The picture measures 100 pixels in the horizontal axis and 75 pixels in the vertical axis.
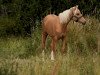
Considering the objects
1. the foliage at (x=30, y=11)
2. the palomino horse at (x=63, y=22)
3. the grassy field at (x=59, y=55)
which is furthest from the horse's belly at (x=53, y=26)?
the foliage at (x=30, y=11)

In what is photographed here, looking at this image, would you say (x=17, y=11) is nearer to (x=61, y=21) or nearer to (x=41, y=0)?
(x=41, y=0)

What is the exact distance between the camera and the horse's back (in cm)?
1218

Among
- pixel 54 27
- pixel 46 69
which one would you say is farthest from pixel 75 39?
pixel 46 69

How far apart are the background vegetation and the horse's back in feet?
2.08

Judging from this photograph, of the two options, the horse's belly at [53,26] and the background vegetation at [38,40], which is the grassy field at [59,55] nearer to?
the background vegetation at [38,40]

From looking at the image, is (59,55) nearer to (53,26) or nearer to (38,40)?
(53,26)

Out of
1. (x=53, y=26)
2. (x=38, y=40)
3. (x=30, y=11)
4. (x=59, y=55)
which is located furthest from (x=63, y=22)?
(x=30, y=11)

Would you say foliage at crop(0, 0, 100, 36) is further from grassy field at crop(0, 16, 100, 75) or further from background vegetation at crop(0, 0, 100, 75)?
grassy field at crop(0, 16, 100, 75)

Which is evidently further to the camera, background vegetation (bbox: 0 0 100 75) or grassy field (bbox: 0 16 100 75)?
background vegetation (bbox: 0 0 100 75)

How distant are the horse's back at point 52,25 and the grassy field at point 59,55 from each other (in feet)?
2.02

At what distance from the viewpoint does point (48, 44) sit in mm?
13961

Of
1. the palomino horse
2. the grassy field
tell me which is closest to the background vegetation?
the grassy field

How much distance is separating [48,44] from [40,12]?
2728mm

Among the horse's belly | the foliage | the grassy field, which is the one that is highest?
the foliage
